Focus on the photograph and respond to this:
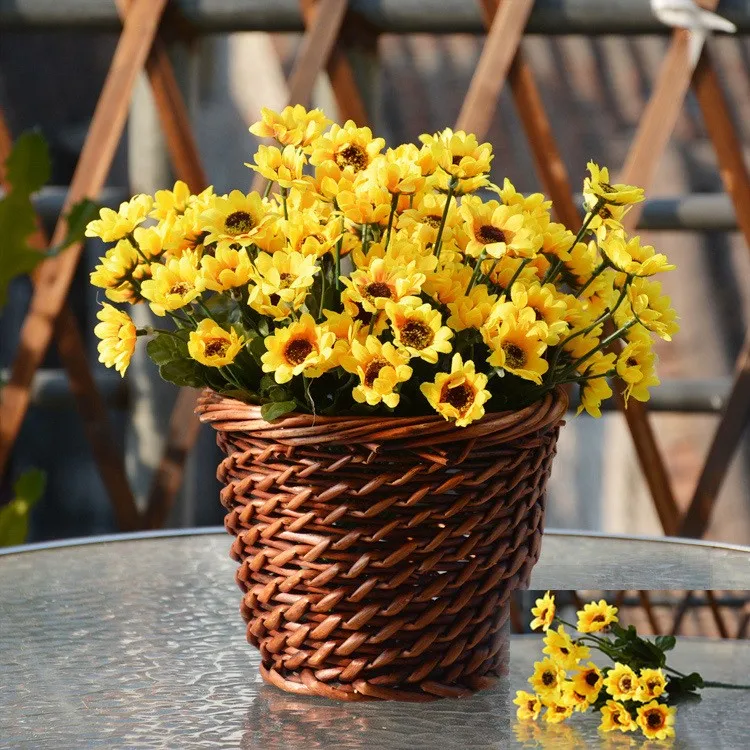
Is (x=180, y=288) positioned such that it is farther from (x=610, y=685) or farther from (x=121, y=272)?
(x=610, y=685)

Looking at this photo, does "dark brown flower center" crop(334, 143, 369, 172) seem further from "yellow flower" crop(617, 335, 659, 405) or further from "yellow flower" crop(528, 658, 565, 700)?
"yellow flower" crop(528, 658, 565, 700)

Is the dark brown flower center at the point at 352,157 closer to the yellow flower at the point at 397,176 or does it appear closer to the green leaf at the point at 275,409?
the yellow flower at the point at 397,176

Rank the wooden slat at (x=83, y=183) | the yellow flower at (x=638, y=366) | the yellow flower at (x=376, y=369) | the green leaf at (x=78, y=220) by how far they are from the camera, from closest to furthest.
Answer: the yellow flower at (x=376, y=369)
the yellow flower at (x=638, y=366)
the green leaf at (x=78, y=220)
the wooden slat at (x=83, y=183)

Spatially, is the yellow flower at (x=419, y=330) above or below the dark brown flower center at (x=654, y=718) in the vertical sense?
above

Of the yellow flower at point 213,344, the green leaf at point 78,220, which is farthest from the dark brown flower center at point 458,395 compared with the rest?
the green leaf at point 78,220

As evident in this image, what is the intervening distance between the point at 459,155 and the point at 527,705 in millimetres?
320

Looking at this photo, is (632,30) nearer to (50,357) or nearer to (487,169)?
(487,169)

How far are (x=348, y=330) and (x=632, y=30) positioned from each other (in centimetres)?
114

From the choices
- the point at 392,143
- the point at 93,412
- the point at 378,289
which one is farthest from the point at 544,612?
the point at 392,143

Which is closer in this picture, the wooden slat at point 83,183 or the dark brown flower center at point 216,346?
the dark brown flower center at point 216,346

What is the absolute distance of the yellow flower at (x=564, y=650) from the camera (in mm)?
678

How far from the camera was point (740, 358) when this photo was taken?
5.56 feet

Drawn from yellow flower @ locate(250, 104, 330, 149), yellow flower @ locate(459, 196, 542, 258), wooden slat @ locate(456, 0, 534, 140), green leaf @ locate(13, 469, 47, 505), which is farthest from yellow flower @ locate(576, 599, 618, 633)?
green leaf @ locate(13, 469, 47, 505)

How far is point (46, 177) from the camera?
5.11 feet
